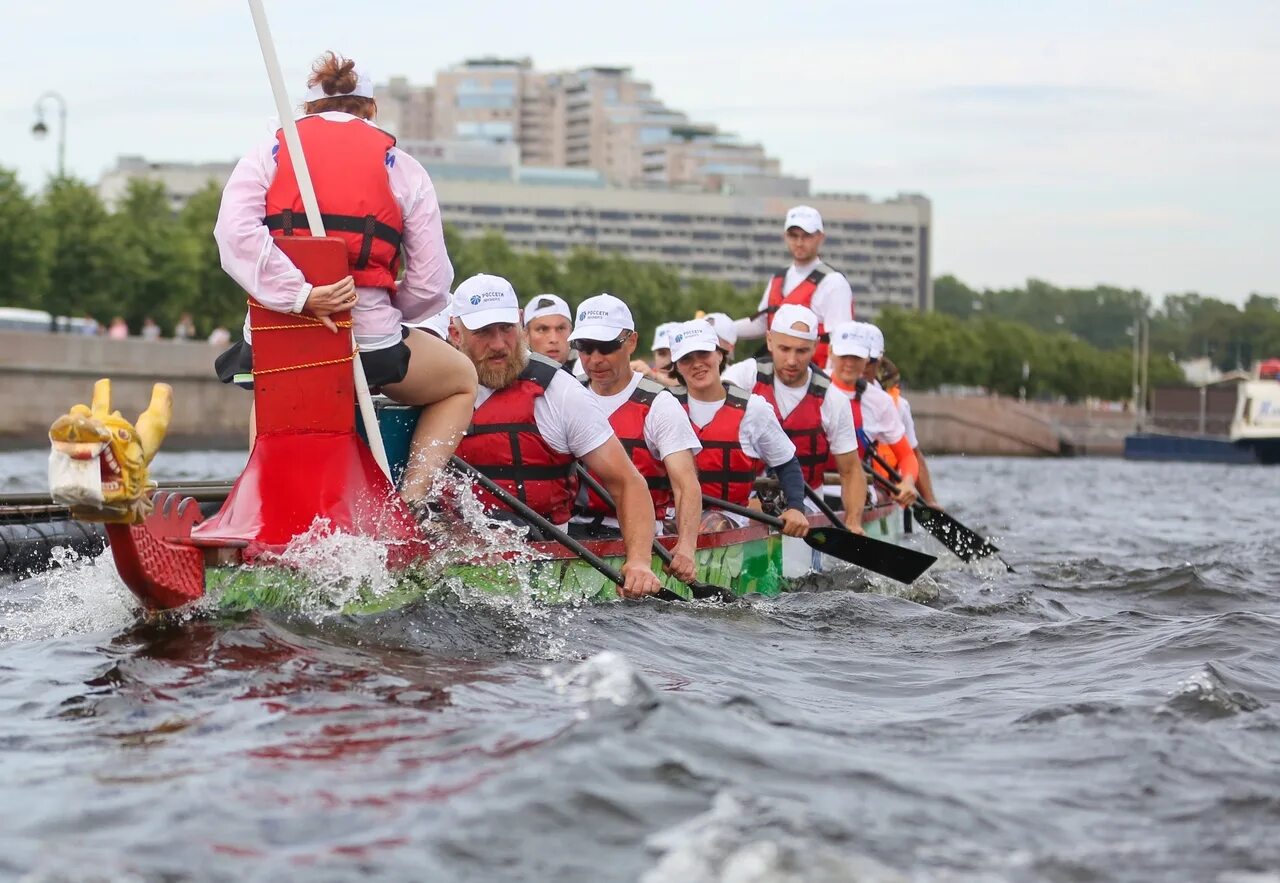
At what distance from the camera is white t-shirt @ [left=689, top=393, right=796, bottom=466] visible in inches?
452

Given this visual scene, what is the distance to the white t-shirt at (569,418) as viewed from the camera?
8.85 metres

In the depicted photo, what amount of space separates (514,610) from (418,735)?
7.81ft

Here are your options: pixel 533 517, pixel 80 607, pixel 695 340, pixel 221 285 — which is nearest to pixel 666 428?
pixel 695 340

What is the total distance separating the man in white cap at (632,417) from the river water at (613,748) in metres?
0.80

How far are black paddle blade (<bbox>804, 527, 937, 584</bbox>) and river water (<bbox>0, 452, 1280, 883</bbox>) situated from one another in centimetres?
208

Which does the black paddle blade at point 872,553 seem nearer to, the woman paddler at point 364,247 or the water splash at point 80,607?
the woman paddler at point 364,247

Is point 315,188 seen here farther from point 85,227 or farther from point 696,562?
point 85,227

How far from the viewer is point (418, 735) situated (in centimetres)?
569

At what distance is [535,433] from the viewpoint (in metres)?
8.96

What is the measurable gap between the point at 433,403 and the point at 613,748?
2871 millimetres

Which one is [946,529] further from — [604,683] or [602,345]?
[604,683]

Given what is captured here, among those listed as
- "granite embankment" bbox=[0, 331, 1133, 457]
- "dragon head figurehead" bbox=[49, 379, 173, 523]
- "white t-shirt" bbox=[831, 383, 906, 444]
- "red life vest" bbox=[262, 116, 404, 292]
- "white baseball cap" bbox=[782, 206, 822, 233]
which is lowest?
"granite embankment" bbox=[0, 331, 1133, 457]

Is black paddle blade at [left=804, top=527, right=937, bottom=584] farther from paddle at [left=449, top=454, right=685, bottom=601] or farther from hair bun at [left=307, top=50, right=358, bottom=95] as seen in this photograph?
hair bun at [left=307, top=50, right=358, bottom=95]

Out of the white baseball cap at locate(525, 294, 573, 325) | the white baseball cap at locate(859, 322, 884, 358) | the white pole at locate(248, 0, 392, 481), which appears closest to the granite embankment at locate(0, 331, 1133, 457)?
the white baseball cap at locate(859, 322, 884, 358)
